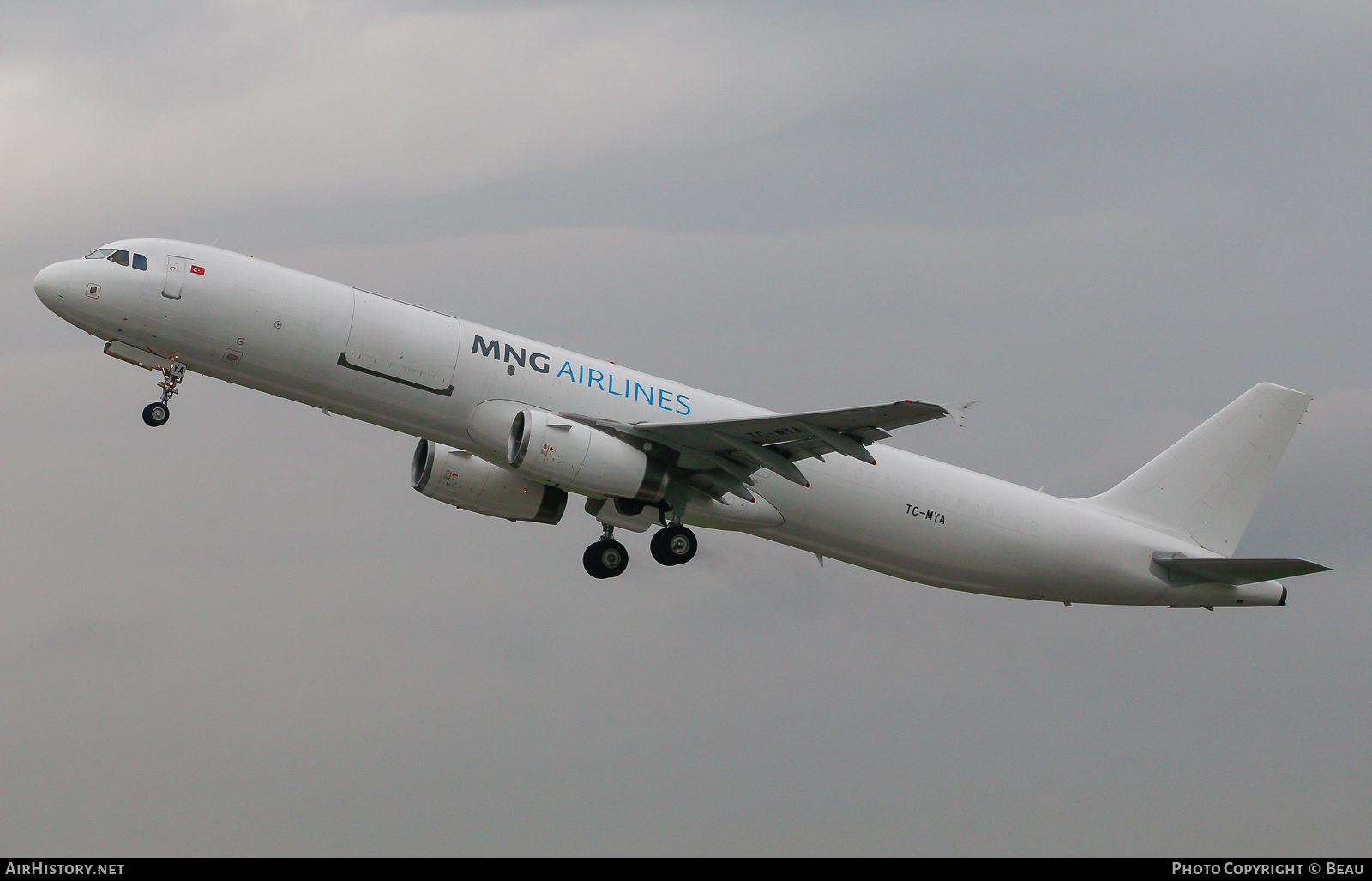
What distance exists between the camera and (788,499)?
37.2 metres

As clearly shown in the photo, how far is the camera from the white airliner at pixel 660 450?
33.2m

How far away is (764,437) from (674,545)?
4.55 meters

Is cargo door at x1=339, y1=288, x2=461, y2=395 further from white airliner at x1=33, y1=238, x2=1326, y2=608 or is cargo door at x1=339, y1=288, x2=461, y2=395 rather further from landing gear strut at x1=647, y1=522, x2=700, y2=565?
landing gear strut at x1=647, y1=522, x2=700, y2=565

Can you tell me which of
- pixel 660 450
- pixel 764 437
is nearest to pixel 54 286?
pixel 660 450

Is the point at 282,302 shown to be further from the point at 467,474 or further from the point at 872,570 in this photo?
the point at 872,570

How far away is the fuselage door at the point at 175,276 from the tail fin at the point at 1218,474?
2542cm

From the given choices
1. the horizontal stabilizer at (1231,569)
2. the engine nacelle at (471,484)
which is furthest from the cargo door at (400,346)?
the horizontal stabilizer at (1231,569)

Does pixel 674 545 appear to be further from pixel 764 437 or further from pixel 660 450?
pixel 764 437

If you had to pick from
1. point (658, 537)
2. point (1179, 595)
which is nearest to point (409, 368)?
point (658, 537)

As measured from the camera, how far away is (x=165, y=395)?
3388cm

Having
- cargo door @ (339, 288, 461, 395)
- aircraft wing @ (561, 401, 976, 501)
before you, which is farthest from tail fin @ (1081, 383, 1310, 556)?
cargo door @ (339, 288, 461, 395)

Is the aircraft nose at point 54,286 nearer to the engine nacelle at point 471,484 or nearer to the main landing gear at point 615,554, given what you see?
the engine nacelle at point 471,484

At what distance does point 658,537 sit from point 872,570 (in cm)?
599

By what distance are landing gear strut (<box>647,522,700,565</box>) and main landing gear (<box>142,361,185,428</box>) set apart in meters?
12.3
